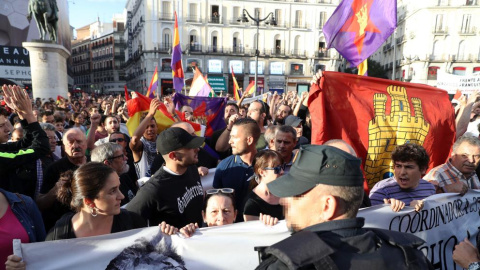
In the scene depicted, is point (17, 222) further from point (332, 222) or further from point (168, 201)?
point (332, 222)

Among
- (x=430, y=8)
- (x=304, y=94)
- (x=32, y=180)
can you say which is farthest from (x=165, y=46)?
(x=32, y=180)

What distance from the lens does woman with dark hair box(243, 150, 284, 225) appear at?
8.83 feet

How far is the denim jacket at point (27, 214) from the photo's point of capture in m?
2.21

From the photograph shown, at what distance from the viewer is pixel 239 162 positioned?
3639 mm

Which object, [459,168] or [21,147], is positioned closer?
[21,147]

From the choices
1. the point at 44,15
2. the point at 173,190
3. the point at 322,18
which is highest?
the point at 322,18

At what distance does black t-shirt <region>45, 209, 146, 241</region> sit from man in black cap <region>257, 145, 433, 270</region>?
49.6 inches

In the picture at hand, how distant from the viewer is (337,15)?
460 cm

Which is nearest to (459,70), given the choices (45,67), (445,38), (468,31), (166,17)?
(445,38)

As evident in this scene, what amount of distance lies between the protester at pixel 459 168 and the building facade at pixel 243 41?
127 feet

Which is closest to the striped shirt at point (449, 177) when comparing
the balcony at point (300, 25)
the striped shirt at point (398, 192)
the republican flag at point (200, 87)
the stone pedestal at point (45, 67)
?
the striped shirt at point (398, 192)

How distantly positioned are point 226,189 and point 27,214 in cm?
139

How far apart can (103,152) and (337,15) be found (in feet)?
11.3

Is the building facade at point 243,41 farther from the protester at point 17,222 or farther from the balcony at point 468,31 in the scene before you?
the protester at point 17,222
